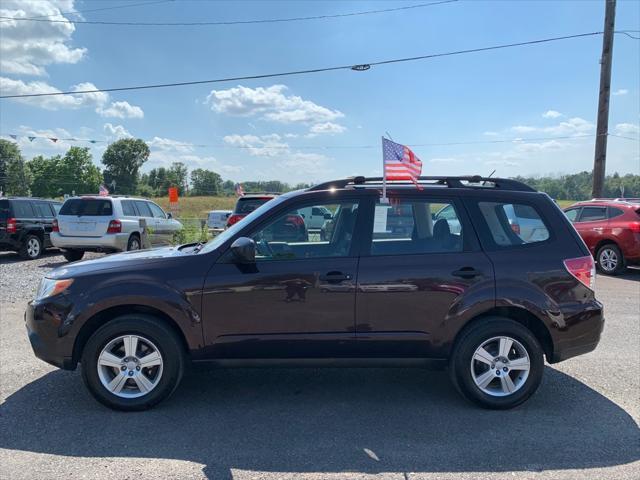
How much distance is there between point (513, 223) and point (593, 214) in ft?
29.8

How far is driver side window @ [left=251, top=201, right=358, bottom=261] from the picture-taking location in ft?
13.0

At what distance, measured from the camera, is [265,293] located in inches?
152

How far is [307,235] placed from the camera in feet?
13.3

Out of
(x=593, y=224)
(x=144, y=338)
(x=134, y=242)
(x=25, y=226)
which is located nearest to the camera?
(x=144, y=338)

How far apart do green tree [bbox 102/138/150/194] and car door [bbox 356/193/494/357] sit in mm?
124961

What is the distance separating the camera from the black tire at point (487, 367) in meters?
3.94

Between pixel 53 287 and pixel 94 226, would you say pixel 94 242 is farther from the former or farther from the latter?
pixel 53 287

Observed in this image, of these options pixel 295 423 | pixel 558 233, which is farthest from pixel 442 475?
pixel 558 233

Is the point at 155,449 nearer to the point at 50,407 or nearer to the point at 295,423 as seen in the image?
the point at 295,423

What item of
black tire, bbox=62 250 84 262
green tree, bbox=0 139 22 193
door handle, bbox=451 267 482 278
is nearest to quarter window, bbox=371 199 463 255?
door handle, bbox=451 267 482 278

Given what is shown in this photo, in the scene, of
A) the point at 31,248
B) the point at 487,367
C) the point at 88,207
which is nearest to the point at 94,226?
the point at 88,207

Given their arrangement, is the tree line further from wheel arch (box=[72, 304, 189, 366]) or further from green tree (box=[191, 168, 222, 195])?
wheel arch (box=[72, 304, 189, 366])

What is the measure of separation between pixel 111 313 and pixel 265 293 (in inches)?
50.3

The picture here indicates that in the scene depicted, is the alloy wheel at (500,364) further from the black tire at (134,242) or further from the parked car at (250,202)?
the black tire at (134,242)
